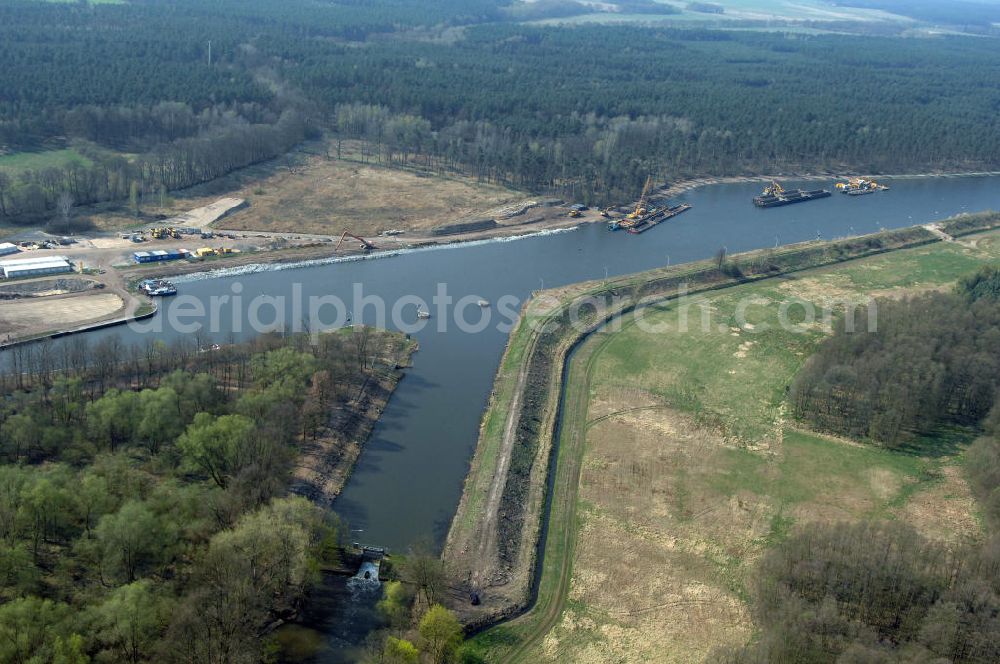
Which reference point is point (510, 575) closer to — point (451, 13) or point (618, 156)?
point (618, 156)

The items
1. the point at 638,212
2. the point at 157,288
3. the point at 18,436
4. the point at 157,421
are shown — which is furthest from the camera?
the point at 638,212

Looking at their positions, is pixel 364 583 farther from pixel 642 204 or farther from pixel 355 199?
pixel 642 204

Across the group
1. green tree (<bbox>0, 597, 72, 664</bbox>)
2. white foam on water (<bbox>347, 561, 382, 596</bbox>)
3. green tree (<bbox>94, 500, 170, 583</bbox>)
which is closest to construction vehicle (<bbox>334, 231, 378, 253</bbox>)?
white foam on water (<bbox>347, 561, 382, 596</bbox>)

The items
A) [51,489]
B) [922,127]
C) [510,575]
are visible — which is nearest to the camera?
[51,489]

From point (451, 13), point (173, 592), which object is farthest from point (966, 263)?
point (451, 13)

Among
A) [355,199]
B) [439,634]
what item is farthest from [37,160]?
[439,634]
